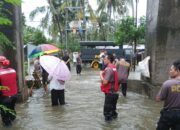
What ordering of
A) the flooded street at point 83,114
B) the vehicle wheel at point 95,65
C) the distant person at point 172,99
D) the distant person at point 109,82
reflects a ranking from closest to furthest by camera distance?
the distant person at point 172,99
the distant person at point 109,82
the flooded street at point 83,114
the vehicle wheel at point 95,65

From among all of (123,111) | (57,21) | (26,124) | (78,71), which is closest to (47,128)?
(26,124)

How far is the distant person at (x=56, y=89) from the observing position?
507 inches

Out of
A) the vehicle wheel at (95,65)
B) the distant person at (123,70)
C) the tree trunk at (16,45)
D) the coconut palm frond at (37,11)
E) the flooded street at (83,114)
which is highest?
the coconut palm frond at (37,11)

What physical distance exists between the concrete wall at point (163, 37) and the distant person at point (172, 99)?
7.58 meters

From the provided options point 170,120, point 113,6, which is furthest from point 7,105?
point 113,6

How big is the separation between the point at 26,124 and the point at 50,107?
265 cm

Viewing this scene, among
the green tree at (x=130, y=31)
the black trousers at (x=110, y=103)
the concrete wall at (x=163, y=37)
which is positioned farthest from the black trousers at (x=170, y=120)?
the green tree at (x=130, y=31)

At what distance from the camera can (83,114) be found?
11.9m

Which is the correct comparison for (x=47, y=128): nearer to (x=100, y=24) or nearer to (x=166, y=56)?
(x=166, y=56)

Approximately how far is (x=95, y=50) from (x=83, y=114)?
2997cm

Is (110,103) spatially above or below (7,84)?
below

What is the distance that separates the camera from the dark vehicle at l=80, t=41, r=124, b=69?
39781mm

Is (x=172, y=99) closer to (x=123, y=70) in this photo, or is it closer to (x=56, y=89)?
(x=56, y=89)

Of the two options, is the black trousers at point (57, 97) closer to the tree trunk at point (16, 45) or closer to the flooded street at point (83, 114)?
the flooded street at point (83, 114)
